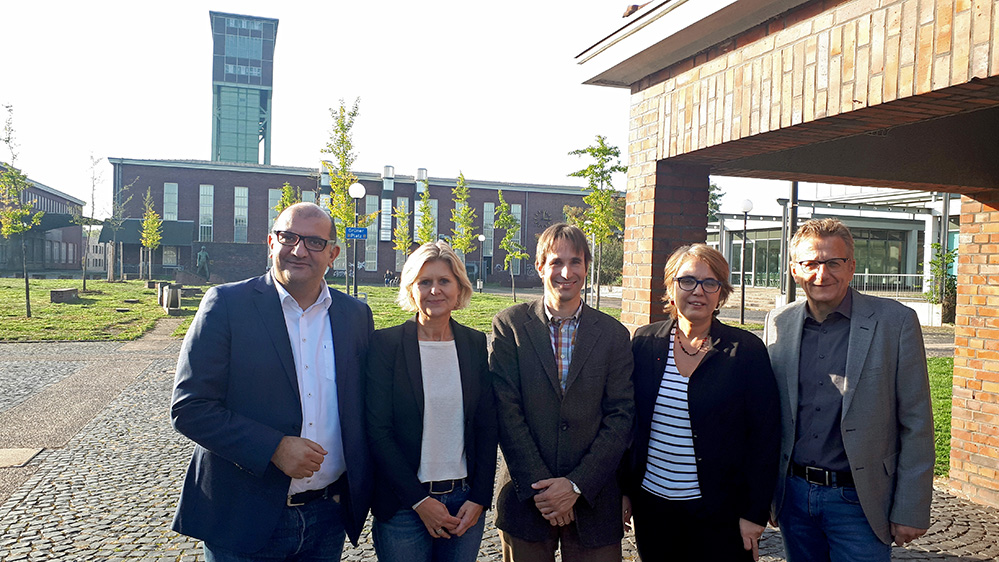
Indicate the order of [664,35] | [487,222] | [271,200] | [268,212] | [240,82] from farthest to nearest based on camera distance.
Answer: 1. [487,222]
2. [240,82]
3. [271,200]
4. [268,212]
5. [664,35]

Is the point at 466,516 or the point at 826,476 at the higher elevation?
the point at 826,476

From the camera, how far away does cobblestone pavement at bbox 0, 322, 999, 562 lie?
4238 millimetres

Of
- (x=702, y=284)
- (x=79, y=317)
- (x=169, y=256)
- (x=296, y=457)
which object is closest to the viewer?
(x=296, y=457)

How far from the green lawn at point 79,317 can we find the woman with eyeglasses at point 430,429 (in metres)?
14.6

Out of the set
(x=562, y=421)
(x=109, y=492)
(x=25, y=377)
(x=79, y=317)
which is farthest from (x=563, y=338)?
(x=79, y=317)

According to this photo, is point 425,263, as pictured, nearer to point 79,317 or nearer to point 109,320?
point 109,320

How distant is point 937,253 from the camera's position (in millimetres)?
22172

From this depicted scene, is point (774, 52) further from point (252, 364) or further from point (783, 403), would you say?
point (252, 364)

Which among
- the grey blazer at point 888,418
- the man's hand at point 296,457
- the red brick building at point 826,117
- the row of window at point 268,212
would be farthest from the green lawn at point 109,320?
the row of window at point 268,212

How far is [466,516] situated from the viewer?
2.76 metres

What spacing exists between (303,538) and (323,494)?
0.18m

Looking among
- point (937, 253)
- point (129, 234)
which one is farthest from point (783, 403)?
point (129, 234)

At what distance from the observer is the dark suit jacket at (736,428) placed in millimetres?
2781

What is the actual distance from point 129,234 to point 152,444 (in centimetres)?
4772
